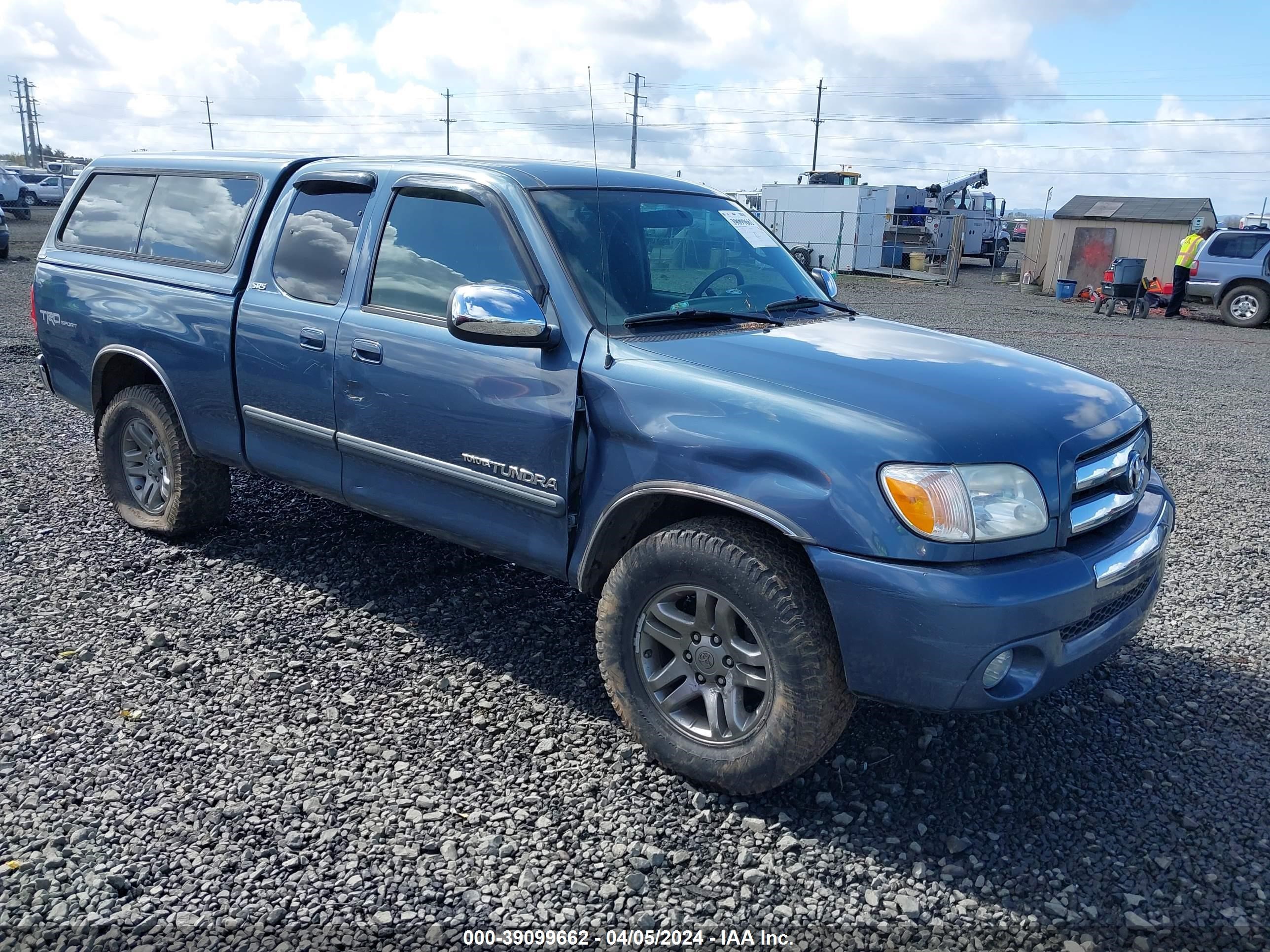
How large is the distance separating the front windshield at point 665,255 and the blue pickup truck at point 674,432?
0.02m

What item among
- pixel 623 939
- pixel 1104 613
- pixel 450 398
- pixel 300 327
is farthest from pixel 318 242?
pixel 1104 613

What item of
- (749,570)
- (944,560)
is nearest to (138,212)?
(749,570)

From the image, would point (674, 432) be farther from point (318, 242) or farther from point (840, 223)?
point (840, 223)

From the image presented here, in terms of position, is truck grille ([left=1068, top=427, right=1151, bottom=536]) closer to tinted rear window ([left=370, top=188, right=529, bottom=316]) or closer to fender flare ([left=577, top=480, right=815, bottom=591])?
fender flare ([left=577, top=480, right=815, bottom=591])

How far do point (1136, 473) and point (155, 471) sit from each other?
Answer: 4.56m

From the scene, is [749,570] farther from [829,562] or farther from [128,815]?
[128,815]

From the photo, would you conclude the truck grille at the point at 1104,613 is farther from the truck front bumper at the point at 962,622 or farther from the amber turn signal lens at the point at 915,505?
the amber turn signal lens at the point at 915,505

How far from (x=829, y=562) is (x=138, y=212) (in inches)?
166

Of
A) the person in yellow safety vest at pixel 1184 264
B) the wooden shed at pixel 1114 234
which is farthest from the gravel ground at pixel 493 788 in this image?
the wooden shed at pixel 1114 234

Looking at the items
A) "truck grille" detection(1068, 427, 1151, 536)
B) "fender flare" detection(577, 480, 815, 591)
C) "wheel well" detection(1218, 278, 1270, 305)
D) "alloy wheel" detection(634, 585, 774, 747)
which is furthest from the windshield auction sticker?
"wheel well" detection(1218, 278, 1270, 305)

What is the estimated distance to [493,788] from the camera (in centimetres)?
315

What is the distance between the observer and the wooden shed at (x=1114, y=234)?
2659 centimetres

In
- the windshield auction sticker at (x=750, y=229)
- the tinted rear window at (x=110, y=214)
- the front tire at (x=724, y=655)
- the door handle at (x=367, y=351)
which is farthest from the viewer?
the tinted rear window at (x=110, y=214)

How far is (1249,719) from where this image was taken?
3705mm
